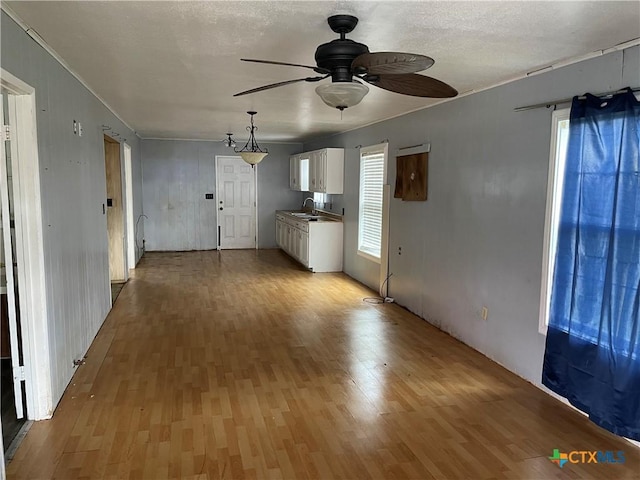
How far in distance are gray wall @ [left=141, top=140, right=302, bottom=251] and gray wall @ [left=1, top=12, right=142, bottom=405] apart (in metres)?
4.65

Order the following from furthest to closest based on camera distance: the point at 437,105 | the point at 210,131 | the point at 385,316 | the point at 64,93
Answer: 1. the point at 210,131
2. the point at 385,316
3. the point at 437,105
4. the point at 64,93

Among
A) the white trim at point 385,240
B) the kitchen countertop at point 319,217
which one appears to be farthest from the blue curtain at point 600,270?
the kitchen countertop at point 319,217

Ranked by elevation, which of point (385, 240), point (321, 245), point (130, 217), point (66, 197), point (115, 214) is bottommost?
point (321, 245)

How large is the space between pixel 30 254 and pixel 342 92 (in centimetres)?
200

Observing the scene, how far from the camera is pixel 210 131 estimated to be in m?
7.72

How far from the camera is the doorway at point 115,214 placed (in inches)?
246

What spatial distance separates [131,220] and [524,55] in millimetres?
6587

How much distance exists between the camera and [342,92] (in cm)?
214

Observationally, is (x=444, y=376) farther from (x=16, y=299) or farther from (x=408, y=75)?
(x=16, y=299)

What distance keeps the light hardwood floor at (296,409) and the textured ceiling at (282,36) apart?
2280 mm

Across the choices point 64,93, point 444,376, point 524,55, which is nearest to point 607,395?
point 444,376

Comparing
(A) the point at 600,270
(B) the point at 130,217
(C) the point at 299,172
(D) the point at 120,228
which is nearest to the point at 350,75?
(A) the point at 600,270

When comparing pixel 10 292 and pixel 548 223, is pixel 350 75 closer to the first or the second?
pixel 548 223

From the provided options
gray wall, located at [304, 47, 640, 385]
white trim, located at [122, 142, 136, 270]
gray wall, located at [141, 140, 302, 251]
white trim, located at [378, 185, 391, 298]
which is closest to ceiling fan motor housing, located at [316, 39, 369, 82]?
gray wall, located at [304, 47, 640, 385]
